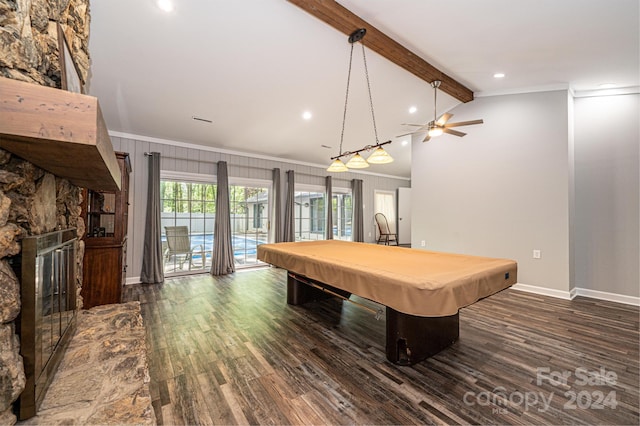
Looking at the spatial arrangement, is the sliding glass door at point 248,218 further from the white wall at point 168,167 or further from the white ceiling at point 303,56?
the white ceiling at point 303,56

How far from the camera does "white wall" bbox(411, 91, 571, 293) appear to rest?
12.9 feet

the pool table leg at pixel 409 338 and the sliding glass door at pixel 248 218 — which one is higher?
the sliding glass door at pixel 248 218

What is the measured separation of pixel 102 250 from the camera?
328 centimetres

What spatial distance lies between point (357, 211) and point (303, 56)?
499cm

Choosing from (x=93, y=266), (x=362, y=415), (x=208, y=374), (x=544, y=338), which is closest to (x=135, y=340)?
(x=208, y=374)

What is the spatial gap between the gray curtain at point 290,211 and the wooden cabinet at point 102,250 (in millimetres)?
3271

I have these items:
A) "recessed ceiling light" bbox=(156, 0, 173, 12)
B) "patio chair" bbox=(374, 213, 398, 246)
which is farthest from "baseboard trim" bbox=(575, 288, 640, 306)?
"recessed ceiling light" bbox=(156, 0, 173, 12)

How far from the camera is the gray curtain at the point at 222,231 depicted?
17.4ft

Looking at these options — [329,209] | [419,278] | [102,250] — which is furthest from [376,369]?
[329,209]

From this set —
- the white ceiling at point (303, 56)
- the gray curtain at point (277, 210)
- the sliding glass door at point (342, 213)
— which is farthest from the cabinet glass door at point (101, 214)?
the sliding glass door at point (342, 213)

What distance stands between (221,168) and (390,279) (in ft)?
14.9

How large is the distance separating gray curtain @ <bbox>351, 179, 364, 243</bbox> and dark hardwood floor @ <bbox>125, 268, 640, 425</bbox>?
172 inches

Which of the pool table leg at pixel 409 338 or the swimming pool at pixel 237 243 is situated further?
the swimming pool at pixel 237 243

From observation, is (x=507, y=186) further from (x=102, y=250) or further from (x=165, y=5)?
(x=102, y=250)
